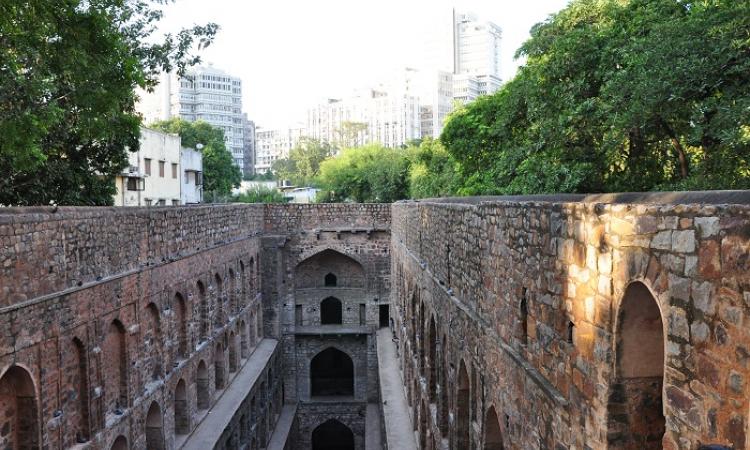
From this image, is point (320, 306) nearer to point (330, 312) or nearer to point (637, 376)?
point (330, 312)

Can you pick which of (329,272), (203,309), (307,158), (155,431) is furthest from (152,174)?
(307,158)

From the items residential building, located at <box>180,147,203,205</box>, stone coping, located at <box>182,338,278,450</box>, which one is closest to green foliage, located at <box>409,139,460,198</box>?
stone coping, located at <box>182,338,278,450</box>

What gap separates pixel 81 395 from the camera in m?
10.7

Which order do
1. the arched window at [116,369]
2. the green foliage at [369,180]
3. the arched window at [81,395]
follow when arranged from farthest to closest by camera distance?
the green foliage at [369,180]
the arched window at [116,369]
the arched window at [81,395]

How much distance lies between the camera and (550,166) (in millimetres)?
14727

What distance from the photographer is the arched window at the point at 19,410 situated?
8828 millimetres

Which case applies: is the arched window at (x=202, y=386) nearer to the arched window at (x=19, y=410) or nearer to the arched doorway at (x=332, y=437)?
the arched window at (x=19, y=410)

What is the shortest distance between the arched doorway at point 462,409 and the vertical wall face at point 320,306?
18545mm

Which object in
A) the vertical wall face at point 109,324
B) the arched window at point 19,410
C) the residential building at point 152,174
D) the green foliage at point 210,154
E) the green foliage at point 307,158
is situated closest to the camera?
the arched window at point 19,410

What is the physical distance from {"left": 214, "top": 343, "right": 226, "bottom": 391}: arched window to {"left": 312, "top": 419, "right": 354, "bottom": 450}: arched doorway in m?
10.1

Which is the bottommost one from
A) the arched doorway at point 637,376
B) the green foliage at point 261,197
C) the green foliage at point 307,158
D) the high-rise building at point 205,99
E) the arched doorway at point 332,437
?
the arched doorway at point 332,437

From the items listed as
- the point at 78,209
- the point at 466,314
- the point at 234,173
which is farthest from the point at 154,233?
the point at 234,173

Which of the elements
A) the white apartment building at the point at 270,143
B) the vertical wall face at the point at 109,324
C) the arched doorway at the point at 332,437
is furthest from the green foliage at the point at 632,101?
the white apartment building at the point at 270,143

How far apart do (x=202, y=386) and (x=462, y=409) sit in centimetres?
1019
